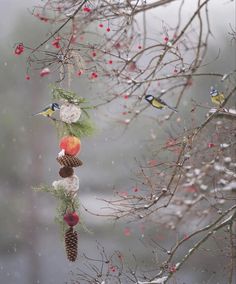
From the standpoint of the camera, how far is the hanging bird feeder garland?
5.16 feet

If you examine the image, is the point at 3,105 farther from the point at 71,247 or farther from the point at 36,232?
the point at 71,247

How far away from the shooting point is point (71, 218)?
5.12 ft

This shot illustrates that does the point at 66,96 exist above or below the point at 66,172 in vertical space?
above

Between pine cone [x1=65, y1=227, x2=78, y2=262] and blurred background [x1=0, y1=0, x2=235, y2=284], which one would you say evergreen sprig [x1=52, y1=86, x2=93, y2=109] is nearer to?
pine cone [x1=65, y1=227, x2=78, y2=262]

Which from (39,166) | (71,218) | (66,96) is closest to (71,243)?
(71,218)

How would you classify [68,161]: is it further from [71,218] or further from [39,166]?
[39,166]

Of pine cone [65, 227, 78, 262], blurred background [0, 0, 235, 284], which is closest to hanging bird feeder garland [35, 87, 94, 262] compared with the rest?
pine cone [65, 227, 78, 262]

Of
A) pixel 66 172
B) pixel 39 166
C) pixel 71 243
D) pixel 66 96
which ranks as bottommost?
pixel 71 243

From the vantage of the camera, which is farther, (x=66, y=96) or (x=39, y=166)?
(x=39, y=166)

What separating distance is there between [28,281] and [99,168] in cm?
173

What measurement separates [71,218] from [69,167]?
0.55ft

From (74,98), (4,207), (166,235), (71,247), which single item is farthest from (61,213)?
(4,207)

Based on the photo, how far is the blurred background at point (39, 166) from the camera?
617 cm

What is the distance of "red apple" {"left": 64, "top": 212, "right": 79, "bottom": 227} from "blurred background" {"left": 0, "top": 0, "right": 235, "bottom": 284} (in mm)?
4495
